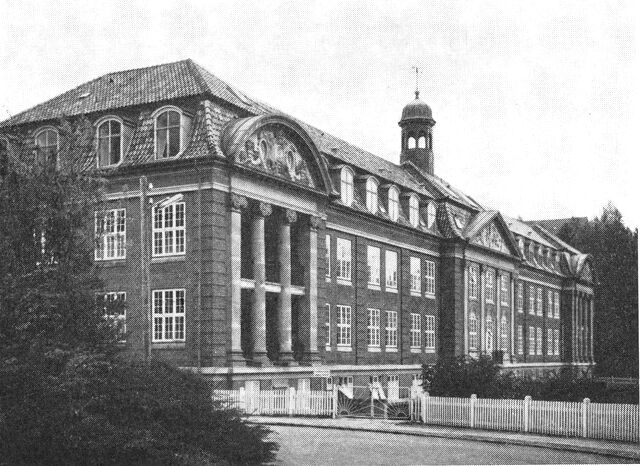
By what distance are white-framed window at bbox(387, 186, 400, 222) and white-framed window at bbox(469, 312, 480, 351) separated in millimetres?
11932

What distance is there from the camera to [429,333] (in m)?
54.6

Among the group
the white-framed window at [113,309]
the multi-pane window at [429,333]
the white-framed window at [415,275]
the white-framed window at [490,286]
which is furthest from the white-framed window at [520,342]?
the white-framed window at [113,309]

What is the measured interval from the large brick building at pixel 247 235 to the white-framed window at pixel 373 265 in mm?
137

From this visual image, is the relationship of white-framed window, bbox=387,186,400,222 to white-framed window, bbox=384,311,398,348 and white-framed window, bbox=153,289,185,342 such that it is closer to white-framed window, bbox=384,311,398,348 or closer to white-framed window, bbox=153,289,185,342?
white-framed window, bbox=384,311,398,348

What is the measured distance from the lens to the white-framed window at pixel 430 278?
178 feet

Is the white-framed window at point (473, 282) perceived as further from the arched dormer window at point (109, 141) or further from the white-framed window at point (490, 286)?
the arched dormer window at point (109, 141)

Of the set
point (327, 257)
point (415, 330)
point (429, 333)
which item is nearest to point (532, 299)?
point (429, 333)

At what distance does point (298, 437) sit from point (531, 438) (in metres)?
6.44

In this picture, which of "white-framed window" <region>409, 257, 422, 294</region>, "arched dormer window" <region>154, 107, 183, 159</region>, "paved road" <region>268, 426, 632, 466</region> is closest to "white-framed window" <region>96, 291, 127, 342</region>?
"paved road" <region>268, 426, 632, 466</region>

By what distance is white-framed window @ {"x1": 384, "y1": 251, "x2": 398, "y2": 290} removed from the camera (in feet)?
161

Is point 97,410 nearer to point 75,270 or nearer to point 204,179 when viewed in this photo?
point 75,270

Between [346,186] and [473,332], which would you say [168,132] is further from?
[473,332]

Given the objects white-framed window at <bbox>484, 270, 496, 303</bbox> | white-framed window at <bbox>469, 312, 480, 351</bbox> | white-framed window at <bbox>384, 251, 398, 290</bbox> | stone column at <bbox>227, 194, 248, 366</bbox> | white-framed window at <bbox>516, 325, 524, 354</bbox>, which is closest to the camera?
stone column at <bbox>227, 194, 248, 366</bbox>

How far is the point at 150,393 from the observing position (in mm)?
16656
